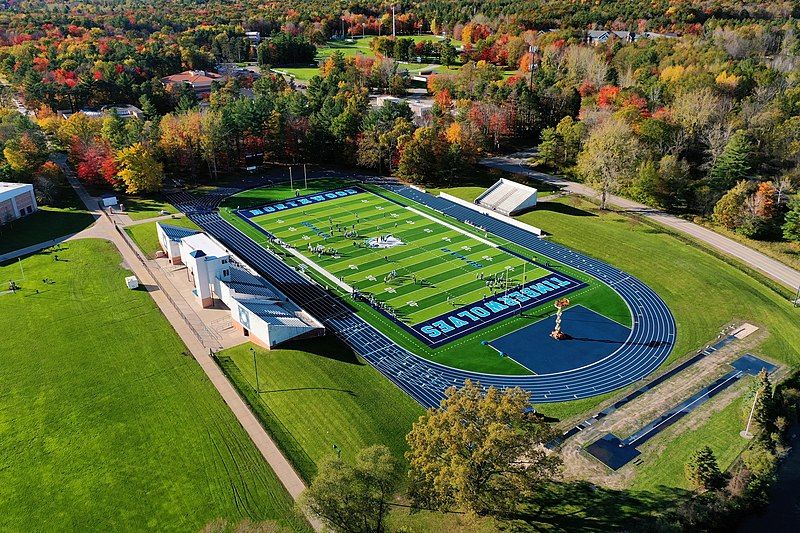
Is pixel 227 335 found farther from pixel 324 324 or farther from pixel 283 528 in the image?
pixel 283 528

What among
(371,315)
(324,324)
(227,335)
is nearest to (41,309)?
(227,335)

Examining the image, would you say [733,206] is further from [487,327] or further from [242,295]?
[242,295]

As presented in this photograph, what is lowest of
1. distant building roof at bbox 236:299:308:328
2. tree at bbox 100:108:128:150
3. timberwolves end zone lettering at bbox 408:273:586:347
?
timberwolves end zone lettering at bbox 408:273:586:347

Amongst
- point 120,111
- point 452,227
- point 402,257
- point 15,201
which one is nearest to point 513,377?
point 402,257

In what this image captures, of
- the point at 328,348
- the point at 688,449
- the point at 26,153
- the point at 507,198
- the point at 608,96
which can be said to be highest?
the point at 608,96

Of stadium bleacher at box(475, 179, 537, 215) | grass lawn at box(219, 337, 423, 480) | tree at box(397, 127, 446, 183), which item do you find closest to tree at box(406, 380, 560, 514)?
grass lawn at box(219, 337, 423, 480)

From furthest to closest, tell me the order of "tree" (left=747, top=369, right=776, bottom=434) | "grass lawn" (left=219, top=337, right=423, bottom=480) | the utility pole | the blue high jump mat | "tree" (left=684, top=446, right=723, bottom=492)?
the blue high jump mat
the utility pole
"tree" (left=747, top=369, right=776, bottom=434)
"grass lawn" (left=219, top=337, right=423, bottom=480)
"tree" (left=684, top=446, right=723, bottom=492)

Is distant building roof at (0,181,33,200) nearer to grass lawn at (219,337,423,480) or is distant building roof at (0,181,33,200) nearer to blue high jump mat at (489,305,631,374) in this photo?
grass lawn at (219,337,423,480)

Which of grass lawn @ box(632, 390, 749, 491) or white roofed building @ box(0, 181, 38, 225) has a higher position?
white roofed building @ box(0, 181, 38, 225)
